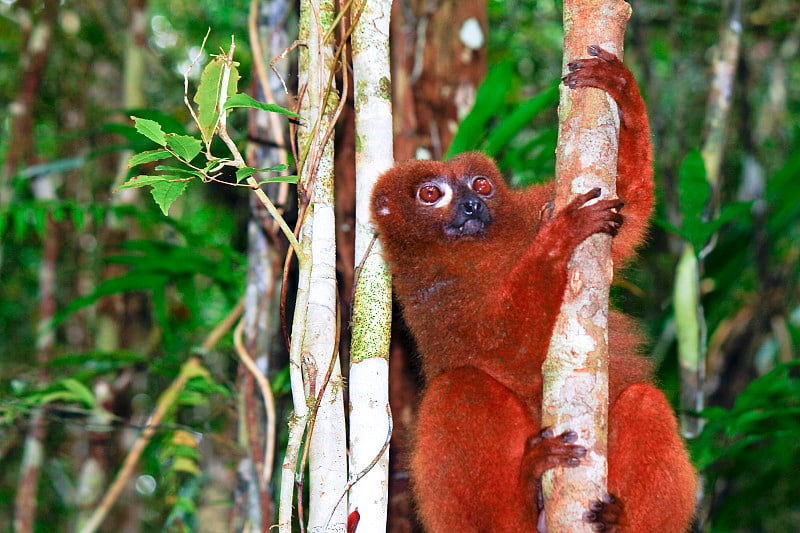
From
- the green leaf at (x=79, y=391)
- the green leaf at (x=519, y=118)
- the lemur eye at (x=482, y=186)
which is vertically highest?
the green leaf at (x=519, y=118)

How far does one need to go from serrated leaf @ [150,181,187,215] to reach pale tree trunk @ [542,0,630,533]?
1.27 metres

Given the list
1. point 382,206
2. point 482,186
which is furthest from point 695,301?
point 382,206

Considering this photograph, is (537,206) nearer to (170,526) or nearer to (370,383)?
(370,383)

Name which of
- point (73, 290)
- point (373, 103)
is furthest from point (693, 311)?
point (73, 290)

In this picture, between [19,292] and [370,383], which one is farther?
[19,292]

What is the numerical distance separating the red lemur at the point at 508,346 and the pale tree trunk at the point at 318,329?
2.45 feet

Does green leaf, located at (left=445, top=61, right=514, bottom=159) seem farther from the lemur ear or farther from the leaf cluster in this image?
the leaf cluster

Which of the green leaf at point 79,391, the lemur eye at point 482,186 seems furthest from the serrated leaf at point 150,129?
the green leaf at point 79,391

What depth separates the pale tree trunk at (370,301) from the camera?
271 centimetres

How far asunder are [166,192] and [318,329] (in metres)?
0.80

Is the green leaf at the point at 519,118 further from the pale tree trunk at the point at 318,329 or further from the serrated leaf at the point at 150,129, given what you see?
the serrated leaf at the point at 150,129

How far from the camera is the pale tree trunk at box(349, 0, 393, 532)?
271 centimetres

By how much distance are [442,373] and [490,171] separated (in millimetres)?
1309

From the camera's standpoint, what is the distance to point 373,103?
123 inches
